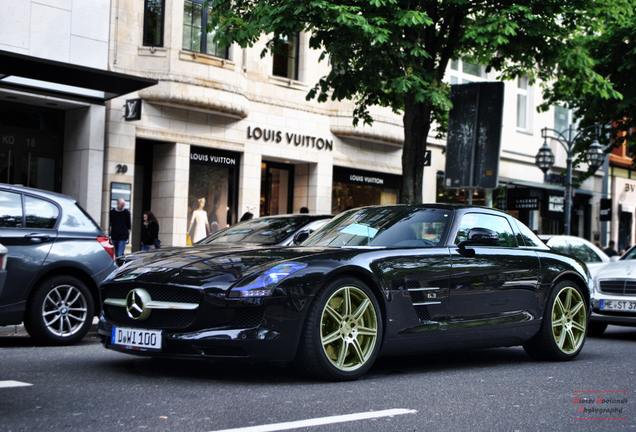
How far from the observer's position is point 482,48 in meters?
15.2

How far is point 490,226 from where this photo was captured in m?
7.89

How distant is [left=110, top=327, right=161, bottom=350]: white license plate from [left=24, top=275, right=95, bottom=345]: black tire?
243 cm

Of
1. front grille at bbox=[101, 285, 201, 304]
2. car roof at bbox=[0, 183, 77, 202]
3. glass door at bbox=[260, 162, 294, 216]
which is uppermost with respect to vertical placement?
glass door at bbox=[260, 162, 294, 216]

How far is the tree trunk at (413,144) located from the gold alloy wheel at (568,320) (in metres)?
6.92

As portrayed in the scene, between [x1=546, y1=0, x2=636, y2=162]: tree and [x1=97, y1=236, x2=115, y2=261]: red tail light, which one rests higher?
[x1=546, y1=0, x2=636, y2=162]: tree

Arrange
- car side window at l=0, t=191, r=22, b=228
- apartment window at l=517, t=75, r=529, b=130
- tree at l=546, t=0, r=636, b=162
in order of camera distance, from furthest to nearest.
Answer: apartment window at l=517, t=75, r=529, b=130, tree at l=546, t=0, r=636, b=162, car side window at l=0, t=191, r=22, b=228

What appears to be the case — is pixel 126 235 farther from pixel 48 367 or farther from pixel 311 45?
pixel 48 367

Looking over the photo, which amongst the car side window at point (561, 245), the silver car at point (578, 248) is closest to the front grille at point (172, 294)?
the silver car at point (578, 248)

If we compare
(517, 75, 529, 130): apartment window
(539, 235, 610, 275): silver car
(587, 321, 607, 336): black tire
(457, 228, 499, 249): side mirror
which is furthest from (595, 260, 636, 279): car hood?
(517, 75, 529, 130): apartment window

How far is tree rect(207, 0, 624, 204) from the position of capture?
13484 mm

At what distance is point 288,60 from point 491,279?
17.0 m

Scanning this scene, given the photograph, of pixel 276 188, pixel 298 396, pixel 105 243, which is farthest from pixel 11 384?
pixel 276 188

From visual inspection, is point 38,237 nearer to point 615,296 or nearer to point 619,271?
point 615,296

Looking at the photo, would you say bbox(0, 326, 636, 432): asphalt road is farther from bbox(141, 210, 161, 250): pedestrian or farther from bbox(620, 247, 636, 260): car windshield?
bbox(141, 210, 161, 250): pedestrian
